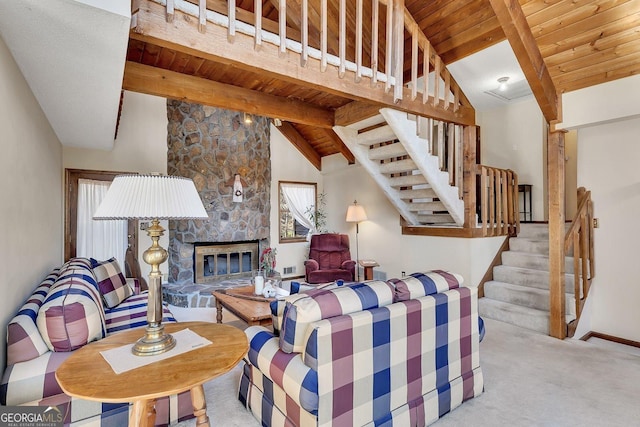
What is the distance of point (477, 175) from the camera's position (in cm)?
429

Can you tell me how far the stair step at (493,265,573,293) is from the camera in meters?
3.71

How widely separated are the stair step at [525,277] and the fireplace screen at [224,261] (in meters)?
3.77

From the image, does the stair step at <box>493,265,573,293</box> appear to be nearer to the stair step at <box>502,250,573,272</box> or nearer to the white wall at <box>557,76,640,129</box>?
the stair step at <box>502,250,573,272</box>

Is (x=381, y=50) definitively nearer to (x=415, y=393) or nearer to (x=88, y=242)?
(x=415, y=393)

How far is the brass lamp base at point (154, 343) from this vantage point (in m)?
1.35

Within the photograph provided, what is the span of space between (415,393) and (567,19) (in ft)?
10.2

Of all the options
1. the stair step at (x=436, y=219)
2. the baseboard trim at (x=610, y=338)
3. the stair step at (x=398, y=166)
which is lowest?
the baseboard trim at (x=610, y=338)

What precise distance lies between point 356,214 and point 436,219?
1411 mm

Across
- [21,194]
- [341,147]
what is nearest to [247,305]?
[21,194]

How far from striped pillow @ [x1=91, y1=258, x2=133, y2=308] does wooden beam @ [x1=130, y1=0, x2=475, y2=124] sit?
2.10 m

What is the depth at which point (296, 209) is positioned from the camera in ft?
21.4

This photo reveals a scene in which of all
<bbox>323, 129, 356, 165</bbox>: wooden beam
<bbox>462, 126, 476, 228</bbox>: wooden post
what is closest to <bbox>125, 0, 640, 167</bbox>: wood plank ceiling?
<bbox>462, 126, 476, 228</bbox>: wooden post

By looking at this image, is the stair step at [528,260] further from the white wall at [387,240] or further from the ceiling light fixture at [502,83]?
the ceiling light fixture at [502,83]

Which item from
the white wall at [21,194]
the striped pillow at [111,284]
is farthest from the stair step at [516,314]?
the white wall at [21,194]
